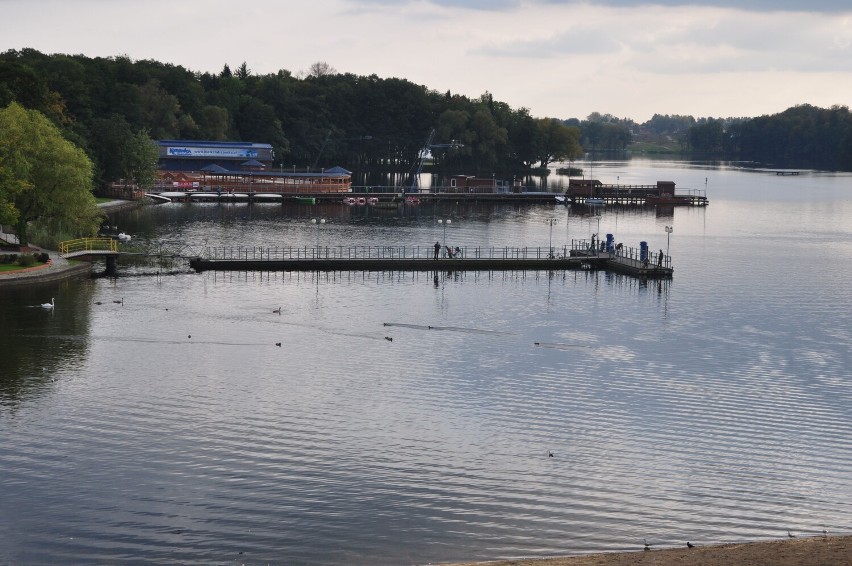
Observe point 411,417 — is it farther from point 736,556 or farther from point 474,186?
point 474,186

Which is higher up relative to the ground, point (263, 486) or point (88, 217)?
point (88, 217)

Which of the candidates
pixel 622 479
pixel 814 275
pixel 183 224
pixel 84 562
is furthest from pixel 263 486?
pixel 183 224

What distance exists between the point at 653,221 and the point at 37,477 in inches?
4569

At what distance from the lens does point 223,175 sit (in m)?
165

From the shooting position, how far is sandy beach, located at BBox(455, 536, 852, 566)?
91.9 ft

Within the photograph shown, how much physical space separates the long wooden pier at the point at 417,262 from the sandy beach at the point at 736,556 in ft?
185

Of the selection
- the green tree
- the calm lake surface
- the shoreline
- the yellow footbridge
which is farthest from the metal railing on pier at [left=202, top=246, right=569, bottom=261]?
the shoreline

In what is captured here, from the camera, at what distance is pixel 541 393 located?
47.9m

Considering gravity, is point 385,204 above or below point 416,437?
above

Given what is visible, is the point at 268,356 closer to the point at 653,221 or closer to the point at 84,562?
the point at 84,562

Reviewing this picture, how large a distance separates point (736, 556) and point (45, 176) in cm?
6937

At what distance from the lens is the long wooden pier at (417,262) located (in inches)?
Result: 3332

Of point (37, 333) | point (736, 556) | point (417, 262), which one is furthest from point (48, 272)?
point (736, 556)

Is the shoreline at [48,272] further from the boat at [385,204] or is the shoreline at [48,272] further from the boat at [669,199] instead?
the boat at [669,199]
